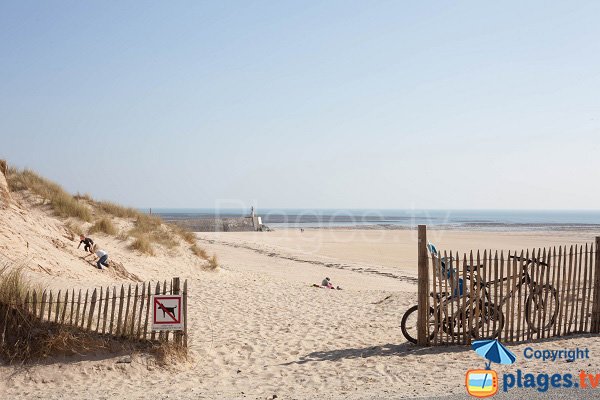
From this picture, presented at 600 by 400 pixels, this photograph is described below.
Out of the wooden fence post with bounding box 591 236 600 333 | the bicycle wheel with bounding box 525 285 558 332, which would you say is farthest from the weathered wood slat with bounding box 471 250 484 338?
the wooden fence post with bounding box 591 236 600 333

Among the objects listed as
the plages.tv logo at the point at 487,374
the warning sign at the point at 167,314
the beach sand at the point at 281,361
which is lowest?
the beach sand at the point at 281,361

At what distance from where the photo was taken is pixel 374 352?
828cm

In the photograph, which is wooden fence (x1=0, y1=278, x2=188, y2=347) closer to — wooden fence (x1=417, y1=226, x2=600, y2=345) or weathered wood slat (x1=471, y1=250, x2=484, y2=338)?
wooden fence (x1=417, y1=226, x2=600, y2=345)

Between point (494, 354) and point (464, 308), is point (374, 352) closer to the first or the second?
point (464, 308)

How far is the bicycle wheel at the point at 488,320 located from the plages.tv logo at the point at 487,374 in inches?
36.7

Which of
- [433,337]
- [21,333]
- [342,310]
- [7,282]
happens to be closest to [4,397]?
[21,333]

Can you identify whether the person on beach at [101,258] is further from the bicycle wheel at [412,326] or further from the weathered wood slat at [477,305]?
the weathered wood slat at [477,305]

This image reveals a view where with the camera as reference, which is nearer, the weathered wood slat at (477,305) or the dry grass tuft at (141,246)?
the weathered wood slat at (477,305)

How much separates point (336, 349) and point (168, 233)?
1354 centimetres

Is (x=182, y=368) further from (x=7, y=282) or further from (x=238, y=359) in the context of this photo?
(x=7, y=282)

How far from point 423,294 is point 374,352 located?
1.20 meters

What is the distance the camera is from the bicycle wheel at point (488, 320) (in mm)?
8154

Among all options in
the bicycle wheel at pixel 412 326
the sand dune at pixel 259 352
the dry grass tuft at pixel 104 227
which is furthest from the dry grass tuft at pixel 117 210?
the bicycle wheel at pixel 412 326

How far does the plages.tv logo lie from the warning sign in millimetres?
4089
